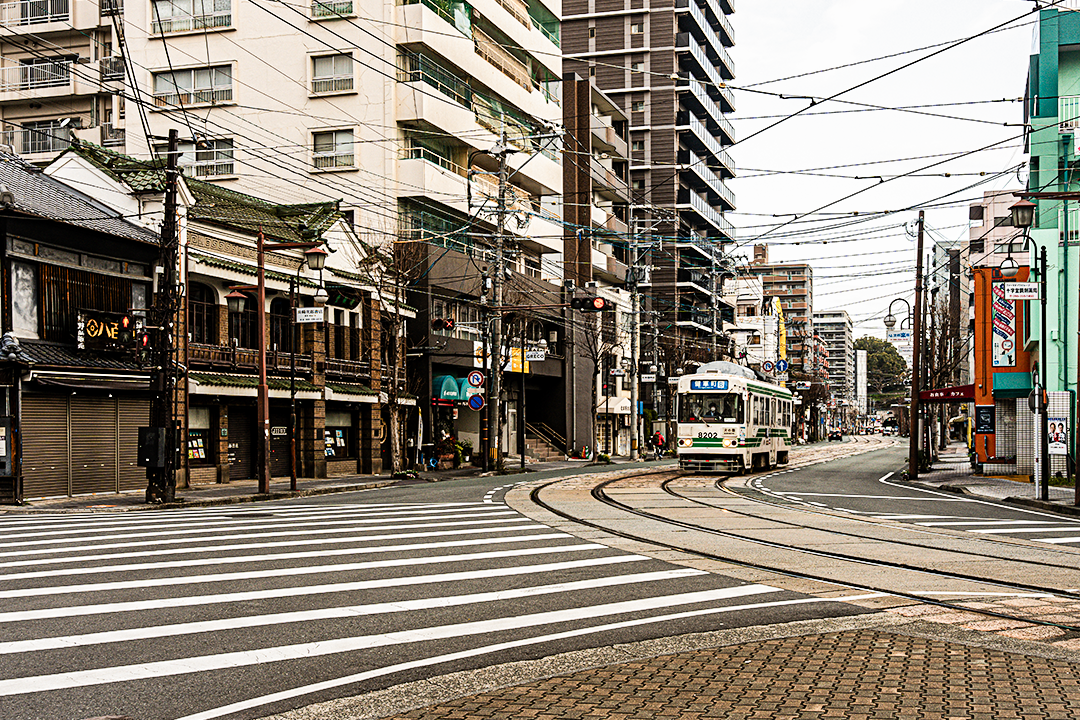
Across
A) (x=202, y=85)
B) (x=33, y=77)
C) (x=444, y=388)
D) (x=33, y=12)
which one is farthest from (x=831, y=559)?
(x=33, y=12)

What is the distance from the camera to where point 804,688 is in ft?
24.3

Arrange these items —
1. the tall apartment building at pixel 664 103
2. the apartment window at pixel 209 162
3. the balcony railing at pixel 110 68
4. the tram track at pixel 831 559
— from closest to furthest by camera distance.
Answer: the tram track at pixel 831 559 < the apartment window at pixel 209 162 < the balcony railing at pixel 110 68 < the tall apartment building at pixel 664 103

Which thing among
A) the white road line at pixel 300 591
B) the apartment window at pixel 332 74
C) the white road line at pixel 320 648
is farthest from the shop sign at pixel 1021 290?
the apartment window at pixel 332 74

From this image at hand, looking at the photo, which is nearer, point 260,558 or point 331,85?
point 260,558

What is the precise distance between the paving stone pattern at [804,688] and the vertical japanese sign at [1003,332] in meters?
29.9

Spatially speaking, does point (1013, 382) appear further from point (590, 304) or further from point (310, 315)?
point (310, 315)

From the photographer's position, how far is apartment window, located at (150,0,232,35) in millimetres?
48969

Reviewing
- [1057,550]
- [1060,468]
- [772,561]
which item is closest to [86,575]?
[772,561]

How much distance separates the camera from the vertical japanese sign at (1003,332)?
36.0m

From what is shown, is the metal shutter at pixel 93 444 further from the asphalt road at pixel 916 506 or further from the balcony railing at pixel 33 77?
the balcony railing at pixel 33 77

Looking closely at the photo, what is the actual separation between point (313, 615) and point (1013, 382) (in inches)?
1329

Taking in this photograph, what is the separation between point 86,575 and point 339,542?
14.2 ft

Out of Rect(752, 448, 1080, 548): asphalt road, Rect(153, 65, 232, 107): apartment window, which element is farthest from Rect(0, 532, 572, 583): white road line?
Rect(153, 65, 232, 107): apartment window

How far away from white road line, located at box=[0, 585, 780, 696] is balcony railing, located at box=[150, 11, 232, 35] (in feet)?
145
